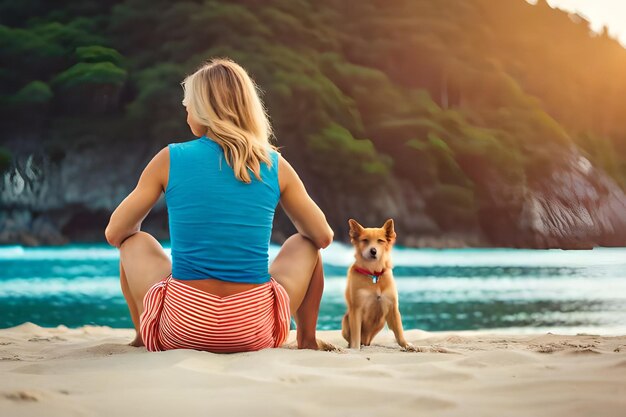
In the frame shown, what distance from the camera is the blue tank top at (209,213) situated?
2.30 meters

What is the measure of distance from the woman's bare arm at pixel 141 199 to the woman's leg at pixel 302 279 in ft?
1.50

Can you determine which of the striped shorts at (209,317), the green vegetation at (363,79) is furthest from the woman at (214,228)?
the green vegetation at (363,79)

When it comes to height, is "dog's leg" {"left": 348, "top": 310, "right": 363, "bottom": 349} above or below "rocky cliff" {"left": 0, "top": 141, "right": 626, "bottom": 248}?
below

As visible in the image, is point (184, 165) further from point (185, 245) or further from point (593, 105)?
point (593, 105)

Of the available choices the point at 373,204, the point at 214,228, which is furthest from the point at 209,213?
the point at 373,204

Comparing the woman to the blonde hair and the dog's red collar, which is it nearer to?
the blonde hair

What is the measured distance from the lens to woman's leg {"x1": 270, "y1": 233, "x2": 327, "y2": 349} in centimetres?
250

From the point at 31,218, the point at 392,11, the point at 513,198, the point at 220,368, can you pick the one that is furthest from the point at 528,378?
the point at 392,11

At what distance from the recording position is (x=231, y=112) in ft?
7.85

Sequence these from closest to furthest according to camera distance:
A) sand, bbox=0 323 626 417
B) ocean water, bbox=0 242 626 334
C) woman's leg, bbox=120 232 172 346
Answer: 1. sand, bbox=0 323 626 417
2. woman's leg, bbox=120 232 172 346
3. ocean water, bbox=0 242 626 334

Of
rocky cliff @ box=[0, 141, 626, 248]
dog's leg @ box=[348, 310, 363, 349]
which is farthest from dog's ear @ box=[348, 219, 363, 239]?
rocky cliff @ box=[0, 141, 626, 248]

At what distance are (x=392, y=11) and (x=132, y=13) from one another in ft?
A: 35.9

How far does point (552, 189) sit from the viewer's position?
98.1ft

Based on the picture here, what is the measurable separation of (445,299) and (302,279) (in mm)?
7860
